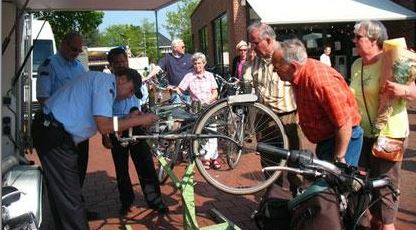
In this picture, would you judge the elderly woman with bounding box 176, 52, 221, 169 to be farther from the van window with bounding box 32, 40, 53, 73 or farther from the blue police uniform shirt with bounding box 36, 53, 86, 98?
the van window with bounding box 32, 40, 53, 73

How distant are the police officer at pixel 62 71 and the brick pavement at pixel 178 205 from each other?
0.63 meters

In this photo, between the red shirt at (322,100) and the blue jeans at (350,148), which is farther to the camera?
the blue jeans at (350,148)

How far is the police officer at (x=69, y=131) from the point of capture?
3.64 meters

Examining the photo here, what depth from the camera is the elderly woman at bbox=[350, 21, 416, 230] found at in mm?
3592

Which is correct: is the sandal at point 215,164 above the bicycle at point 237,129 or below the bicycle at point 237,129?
below

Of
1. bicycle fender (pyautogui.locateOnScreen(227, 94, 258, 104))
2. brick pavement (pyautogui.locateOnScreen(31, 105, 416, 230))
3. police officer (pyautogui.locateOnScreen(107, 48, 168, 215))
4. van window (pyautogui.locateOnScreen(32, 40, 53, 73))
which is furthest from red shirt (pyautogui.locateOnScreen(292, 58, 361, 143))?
van window (pyautogui.locateOnScreen(32, 40, 53, 73))

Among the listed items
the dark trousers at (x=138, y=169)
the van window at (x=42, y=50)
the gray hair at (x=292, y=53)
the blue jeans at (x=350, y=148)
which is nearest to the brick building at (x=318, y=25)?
the van window at (x=42, y=50)

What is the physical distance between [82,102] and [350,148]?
1883 millimetres

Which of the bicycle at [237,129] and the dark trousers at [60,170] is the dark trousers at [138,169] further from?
the dark trousers at [60,170]

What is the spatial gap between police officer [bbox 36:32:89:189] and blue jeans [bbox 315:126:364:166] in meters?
2.42

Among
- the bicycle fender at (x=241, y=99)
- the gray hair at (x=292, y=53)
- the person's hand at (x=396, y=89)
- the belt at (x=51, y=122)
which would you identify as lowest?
the belt at (x=51, y=122)

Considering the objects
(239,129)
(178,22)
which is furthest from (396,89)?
(178,22)

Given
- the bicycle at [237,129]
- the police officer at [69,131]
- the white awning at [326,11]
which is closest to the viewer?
the police officer at [69,131]

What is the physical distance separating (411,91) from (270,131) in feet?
4.40
